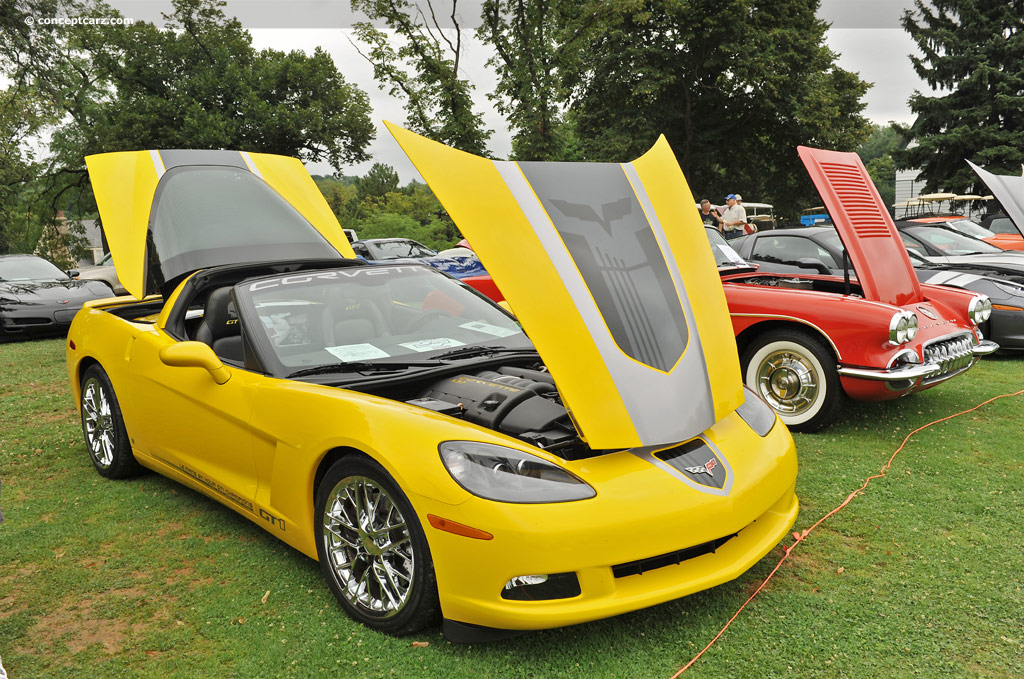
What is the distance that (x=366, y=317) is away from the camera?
3.51m

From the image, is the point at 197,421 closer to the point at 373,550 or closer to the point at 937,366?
the point at 373,550

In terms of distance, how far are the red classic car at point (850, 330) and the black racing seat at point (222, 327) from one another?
11.7ft

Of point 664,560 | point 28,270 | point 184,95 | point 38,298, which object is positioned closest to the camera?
point 664,560

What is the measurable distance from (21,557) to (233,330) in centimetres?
147

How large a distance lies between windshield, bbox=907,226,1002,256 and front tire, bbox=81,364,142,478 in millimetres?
8964

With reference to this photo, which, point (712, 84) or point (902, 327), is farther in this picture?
point (712, 84)

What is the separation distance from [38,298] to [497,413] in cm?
1150

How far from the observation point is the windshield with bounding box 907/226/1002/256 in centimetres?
881

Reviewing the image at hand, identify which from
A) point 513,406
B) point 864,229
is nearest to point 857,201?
point 864,229

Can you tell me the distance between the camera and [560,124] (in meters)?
22.7

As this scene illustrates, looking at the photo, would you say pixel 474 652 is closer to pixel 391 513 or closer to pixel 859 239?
pixel 391 513

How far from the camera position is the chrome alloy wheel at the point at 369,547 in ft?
8.25

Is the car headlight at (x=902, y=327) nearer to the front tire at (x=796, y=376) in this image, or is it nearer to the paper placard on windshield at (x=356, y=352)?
the front tire at (x=796, y=376)

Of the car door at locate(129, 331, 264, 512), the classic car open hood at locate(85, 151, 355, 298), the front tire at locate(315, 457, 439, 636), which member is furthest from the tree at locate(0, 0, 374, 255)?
the front tire at locate(315, 457, 439, 636)
